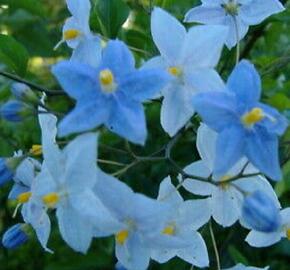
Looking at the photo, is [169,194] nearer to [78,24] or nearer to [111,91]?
[111,91]

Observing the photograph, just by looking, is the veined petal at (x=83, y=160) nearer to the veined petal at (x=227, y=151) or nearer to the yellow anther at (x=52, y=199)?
the yellow anther at (x=52, y=199)

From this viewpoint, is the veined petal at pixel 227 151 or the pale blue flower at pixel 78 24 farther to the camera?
the pale blue flower at pixel 78 24

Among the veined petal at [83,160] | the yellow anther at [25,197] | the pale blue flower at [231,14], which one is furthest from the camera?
the pale blue flower at [231,14]

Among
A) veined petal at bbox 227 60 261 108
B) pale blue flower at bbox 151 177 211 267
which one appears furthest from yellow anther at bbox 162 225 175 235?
veined petal at bbox 227 60 261 108

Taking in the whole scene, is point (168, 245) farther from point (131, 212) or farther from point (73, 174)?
point (73, 174)

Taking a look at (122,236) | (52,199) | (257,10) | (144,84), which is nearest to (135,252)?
(122,236)

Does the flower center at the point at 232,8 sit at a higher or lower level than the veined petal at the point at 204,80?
lower

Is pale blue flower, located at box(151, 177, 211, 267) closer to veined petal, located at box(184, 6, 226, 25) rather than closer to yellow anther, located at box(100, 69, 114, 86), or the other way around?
yellow anther, located at box(100, 69, 114, 86)

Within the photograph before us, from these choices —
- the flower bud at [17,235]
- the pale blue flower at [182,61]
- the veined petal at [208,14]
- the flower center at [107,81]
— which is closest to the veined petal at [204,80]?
the pale blue flower at [182,61]
